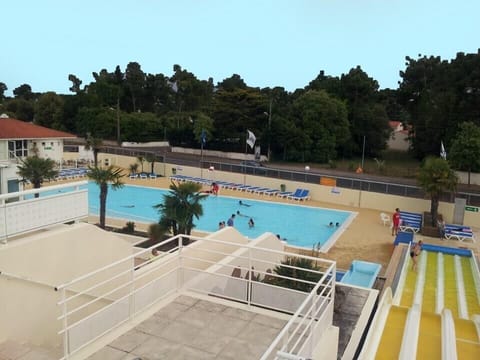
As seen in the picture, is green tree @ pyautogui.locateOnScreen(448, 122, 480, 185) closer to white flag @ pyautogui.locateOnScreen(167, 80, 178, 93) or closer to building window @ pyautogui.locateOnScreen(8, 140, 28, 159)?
building window @ pyautogui.locateOnScreen(8, 140, 28, 159)

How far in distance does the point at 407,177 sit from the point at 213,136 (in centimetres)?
2093

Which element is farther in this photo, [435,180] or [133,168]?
[133,168]

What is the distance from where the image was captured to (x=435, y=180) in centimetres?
1838

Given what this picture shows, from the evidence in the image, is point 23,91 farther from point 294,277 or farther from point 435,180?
point 294,277

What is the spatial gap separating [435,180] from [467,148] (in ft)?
42.2

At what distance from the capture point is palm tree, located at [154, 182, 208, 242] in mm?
14195

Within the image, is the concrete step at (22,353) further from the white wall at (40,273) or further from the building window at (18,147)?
the building window at (18,147)

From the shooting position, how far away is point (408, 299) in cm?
1078

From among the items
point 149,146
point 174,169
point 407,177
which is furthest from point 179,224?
point 149,146

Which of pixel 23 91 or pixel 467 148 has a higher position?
pixel 23 91

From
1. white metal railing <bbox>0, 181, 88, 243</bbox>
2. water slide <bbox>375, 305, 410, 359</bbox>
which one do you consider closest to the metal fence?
water slide <bbox>375, 305, 410, 359</bbox>

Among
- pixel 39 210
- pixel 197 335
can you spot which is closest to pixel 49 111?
pixel 39 210

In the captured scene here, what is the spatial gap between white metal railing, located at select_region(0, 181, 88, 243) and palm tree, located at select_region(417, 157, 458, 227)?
51.8ft

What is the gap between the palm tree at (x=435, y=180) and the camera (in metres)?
18.3
